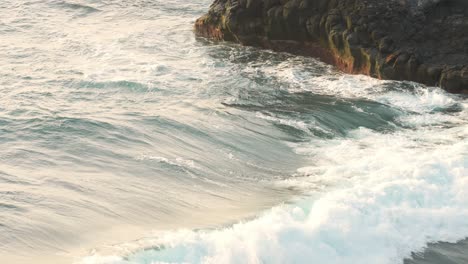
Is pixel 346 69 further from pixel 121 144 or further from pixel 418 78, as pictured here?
pixel 121 144

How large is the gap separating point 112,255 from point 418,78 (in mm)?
9345

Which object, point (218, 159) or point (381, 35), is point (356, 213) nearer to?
point (218, 159)

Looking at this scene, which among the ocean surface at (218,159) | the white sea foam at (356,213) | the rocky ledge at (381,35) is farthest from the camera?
the rocky ledge at (381,35)

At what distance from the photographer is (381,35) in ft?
52.4

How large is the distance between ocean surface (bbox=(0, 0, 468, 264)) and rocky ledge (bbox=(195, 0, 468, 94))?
1.05 feet

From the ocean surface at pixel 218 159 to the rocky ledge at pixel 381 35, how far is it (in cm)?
32

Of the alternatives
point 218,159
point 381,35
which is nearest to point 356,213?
point 218,159

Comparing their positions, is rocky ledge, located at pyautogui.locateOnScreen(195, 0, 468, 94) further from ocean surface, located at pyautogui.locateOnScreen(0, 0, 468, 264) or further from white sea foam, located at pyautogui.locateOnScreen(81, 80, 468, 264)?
white sea foam, located at pyautogui.locateOnScreen(81, 80, 468, 264)

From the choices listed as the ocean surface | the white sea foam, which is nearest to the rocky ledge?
the ocean surface

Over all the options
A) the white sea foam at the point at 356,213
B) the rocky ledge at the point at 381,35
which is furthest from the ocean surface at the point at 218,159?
the rocky ledge at the point at 381,35

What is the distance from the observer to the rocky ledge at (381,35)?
15336mm

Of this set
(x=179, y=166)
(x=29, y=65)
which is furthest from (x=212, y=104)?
(x=29, y=65)

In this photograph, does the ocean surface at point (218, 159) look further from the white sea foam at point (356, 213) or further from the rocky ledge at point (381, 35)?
the rocky ledge at point (381, 35)

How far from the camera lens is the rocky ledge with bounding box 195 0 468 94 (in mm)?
15336
